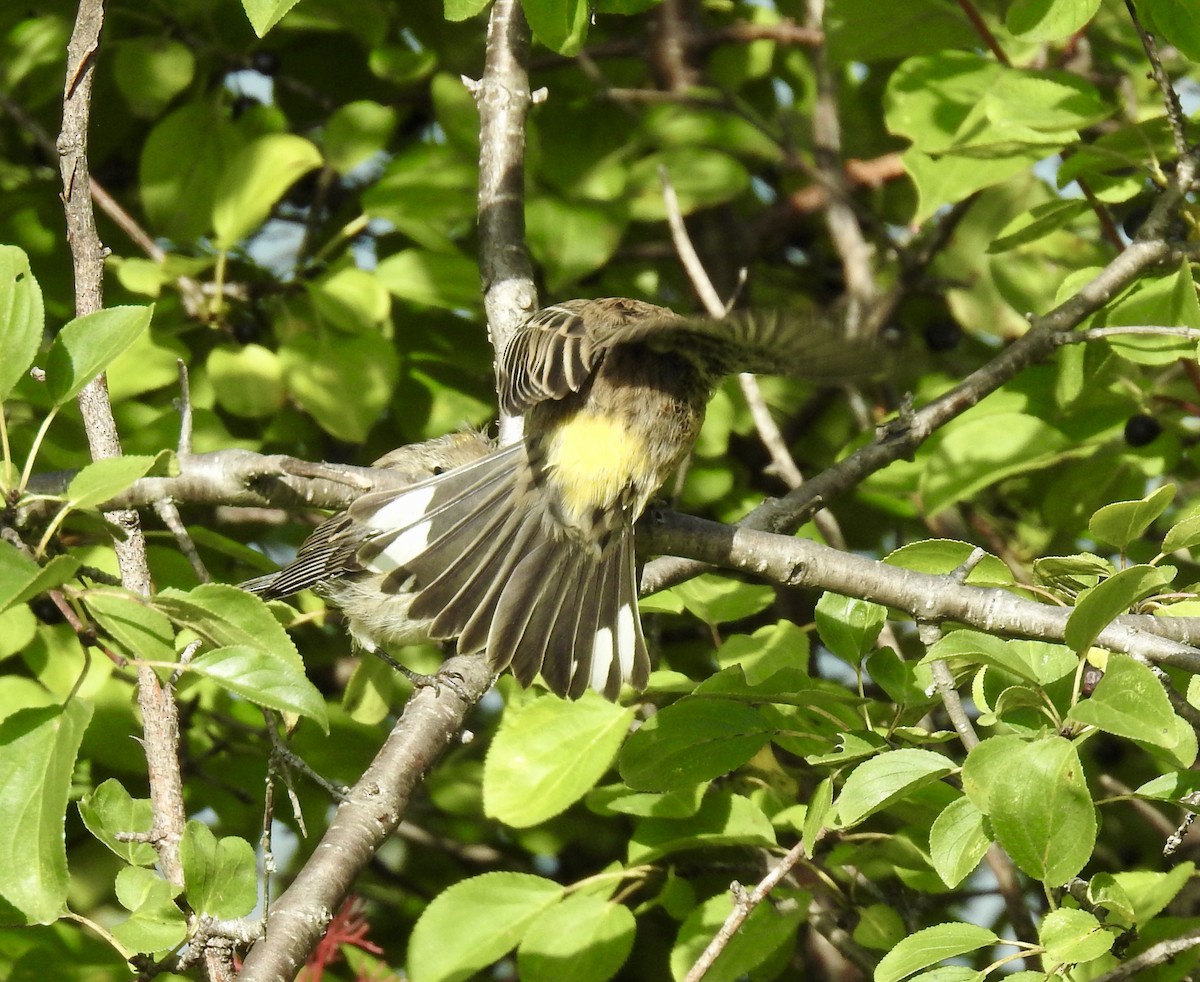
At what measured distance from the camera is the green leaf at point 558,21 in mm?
2643

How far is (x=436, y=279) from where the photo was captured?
3.84 metres

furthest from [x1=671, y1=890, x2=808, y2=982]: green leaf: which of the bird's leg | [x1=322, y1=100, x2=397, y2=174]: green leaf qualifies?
[x1=322, y1=100, x2=397, y2=174]: green leaf

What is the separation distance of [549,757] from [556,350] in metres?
0.90

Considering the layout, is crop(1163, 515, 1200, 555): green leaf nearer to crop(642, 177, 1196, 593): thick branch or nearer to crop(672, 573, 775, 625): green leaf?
crop(642, 177, 1196, 593): thick branch

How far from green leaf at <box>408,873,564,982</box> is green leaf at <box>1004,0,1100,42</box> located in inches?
85.3

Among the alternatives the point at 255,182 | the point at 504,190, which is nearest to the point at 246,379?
the point at 255,182

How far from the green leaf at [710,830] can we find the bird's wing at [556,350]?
3.21 ft

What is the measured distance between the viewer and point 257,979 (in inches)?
78.7

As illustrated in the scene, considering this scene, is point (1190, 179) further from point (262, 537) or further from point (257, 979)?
point (262, 537)

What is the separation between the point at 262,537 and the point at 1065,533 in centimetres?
269

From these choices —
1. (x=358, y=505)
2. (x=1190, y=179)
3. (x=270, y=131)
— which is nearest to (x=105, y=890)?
(x=358, y=505)

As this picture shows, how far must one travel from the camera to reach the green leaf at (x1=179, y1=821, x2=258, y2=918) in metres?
2.08

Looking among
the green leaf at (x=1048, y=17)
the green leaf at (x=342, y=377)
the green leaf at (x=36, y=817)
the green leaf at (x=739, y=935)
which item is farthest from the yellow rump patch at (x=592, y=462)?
the green leaf at (x=36, y=817)

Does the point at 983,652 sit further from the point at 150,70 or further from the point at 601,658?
the point at 150,70
